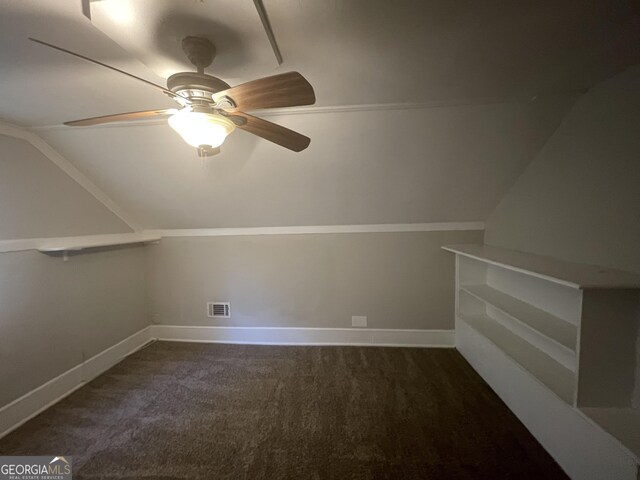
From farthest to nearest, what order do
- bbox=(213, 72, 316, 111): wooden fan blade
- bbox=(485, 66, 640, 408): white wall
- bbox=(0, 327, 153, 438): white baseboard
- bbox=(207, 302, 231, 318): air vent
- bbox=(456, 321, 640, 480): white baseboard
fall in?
bbox=(207, 302, 231, 318): air vent → bbox=(0, 327, 153, 438): white baseboard → bbox=(485, 66, 640, 408): white wall → bbox=(456, 321, 640, 480): white baseboard → bbox=(213, 72, 316, 111): wooden fan blade

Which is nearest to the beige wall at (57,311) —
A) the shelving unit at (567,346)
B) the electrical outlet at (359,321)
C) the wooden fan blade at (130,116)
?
the wooden fan blade at (130,116)

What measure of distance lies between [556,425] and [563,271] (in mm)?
878

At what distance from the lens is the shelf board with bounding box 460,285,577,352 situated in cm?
150

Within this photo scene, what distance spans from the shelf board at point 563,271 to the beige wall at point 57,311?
3.30 meters

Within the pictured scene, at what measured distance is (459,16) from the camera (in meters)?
1.02

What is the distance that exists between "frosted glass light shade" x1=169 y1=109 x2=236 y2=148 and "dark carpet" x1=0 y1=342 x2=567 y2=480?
1.74m

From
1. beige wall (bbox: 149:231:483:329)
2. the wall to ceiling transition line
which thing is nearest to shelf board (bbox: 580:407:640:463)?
beige wall (bbox: 149:231:483:329)

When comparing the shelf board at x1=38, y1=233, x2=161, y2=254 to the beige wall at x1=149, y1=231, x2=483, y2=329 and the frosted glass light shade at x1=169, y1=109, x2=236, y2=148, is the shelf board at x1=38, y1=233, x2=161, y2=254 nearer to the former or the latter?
the beige wall at x1=149, y1=231, x2=483, y2=329

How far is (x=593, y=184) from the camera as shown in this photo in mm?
1534

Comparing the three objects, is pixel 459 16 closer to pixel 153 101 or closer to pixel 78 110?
pixel 153 101

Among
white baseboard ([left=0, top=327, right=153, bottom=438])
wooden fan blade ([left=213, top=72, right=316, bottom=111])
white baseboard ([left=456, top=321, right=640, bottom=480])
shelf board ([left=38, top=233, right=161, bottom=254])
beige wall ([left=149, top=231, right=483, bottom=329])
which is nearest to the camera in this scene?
wooden fan blade ([left=213, top=72, right=316, bottom=111])

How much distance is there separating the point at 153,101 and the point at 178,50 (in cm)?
62

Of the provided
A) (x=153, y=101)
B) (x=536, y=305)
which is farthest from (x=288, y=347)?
(x=153, y=101)
